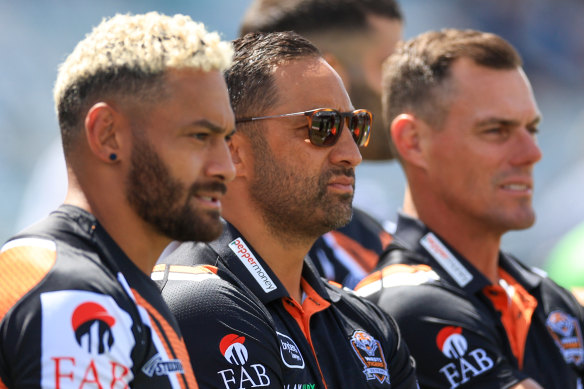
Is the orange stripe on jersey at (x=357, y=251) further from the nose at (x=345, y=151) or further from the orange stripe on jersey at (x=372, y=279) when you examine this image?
the nose at (x=345, y=151)

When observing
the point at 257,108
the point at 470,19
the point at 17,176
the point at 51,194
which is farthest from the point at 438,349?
the point at 470,19

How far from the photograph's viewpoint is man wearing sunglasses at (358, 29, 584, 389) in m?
3.50

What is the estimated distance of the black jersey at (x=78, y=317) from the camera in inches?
67.1

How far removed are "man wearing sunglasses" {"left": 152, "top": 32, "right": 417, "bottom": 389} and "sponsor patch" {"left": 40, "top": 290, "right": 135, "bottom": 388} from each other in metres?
0.85

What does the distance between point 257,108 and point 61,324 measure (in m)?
1.40

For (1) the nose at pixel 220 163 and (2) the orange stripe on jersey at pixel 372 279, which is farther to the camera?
(2) the orange stripe on jersey at pixel 372 279

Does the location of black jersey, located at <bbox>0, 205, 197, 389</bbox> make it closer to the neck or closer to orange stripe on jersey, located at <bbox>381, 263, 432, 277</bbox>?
orange stripe on jersey, located at <bbox>381, 263, 432, 277</bbox>

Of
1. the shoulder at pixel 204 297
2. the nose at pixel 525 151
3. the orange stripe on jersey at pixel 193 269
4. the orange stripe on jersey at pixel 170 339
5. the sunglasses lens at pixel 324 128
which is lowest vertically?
the orange stripe on jersey at pixel 170 339

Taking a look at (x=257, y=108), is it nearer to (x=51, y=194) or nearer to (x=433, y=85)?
(x=433, y=85)

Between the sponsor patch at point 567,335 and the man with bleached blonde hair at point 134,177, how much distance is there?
83.8 inches

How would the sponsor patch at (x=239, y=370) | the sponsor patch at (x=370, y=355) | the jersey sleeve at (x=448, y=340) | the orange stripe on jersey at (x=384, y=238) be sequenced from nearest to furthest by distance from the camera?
the sponsor patch at (x=239, y=370) < the sponsor patch at (x=370, y=355) < the jersey sleeve at (x=448, y=340) < the orange stripe on jersey at (x=384, y=238)

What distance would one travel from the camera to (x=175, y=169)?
2055 millimetres

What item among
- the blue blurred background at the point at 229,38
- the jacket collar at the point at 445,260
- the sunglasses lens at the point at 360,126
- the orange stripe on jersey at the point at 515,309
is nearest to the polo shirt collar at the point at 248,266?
the sunglasses lens at the point at 360,126

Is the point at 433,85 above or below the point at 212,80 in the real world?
above
